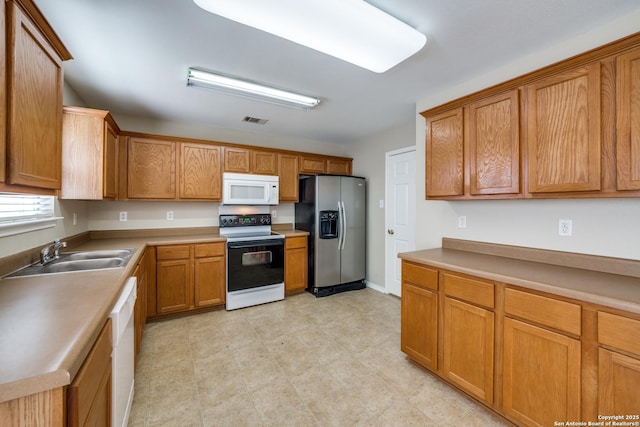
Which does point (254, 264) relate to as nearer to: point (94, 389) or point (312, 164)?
point (312, 164)

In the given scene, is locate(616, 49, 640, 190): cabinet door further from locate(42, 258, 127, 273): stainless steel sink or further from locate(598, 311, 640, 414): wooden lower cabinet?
locate(42, 258, 127, 273): stainless steel sink

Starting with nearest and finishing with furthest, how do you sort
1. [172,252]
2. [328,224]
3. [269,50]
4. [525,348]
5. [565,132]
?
[525,348] → [565,132] → [269,50] → [172,252] → [328,224]

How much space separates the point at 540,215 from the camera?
6.54 feet

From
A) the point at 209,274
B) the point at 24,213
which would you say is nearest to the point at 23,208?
the point at 24,213

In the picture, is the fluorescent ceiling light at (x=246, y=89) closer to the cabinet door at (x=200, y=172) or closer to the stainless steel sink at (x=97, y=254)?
the cabinet door at (x=200, y=172)

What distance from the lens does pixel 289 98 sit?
2695 millimetres

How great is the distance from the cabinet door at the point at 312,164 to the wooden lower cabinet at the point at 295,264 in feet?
3.55

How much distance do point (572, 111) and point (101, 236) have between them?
451 cm

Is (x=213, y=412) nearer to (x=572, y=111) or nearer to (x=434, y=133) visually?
(x=434, y=133)

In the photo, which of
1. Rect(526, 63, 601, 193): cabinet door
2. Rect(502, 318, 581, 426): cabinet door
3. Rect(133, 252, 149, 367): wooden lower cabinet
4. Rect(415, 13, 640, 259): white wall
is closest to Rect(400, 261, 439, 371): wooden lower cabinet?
Rect(502, 318, 581, 426): cabinet door

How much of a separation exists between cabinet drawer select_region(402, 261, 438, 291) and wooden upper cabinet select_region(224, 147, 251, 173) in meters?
2.50

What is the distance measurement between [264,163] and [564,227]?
3284 mm

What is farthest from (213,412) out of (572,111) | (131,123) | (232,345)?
(131,123)

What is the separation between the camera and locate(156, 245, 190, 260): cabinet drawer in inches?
117
